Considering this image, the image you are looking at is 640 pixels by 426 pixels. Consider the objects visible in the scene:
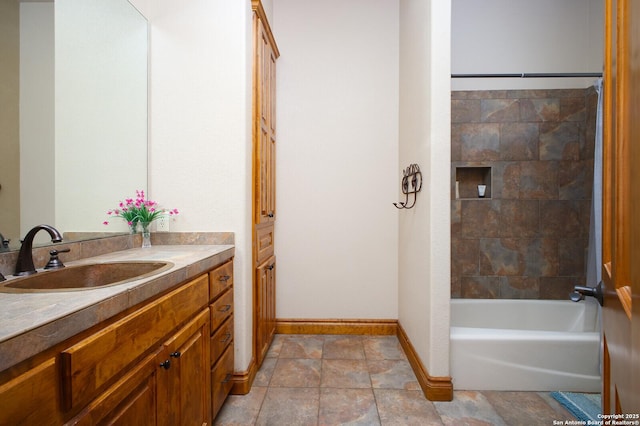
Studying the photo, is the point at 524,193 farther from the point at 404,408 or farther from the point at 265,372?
the point at 265,372

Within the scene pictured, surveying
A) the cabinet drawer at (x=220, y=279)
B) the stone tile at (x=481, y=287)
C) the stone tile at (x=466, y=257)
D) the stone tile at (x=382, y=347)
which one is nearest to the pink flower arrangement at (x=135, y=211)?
the cabinet drawer at (x=220, y=279)

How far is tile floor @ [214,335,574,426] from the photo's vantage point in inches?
62.8

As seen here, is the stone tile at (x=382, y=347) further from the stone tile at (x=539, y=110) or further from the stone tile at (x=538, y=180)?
the stone tile at (x=539, y=110)

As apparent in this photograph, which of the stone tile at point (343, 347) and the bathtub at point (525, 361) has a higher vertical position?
the bathtub at point (525, 361)

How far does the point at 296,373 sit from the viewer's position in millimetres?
2037

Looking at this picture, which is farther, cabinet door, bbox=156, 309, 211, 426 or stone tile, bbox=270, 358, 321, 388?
stone tile, bbox=270, 358, 321, 388

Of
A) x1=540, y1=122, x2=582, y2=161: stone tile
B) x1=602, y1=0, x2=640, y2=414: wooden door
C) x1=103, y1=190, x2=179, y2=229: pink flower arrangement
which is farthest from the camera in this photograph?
x1=540, y1=122, x2=582, y2=161: stone tile

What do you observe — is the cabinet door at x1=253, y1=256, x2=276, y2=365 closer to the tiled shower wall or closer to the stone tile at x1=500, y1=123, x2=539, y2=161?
the tiled shower wall

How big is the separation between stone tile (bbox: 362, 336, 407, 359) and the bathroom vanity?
1.20 meters

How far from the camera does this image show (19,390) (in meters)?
0.55

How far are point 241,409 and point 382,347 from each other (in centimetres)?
118

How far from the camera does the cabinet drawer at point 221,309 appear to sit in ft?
4.85

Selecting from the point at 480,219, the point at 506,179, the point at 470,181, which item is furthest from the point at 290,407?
the point at 506,179

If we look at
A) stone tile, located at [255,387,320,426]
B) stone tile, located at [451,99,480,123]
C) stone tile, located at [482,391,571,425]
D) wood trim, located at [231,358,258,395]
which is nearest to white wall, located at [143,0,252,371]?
wood trim, located at [231,358,258,395]
